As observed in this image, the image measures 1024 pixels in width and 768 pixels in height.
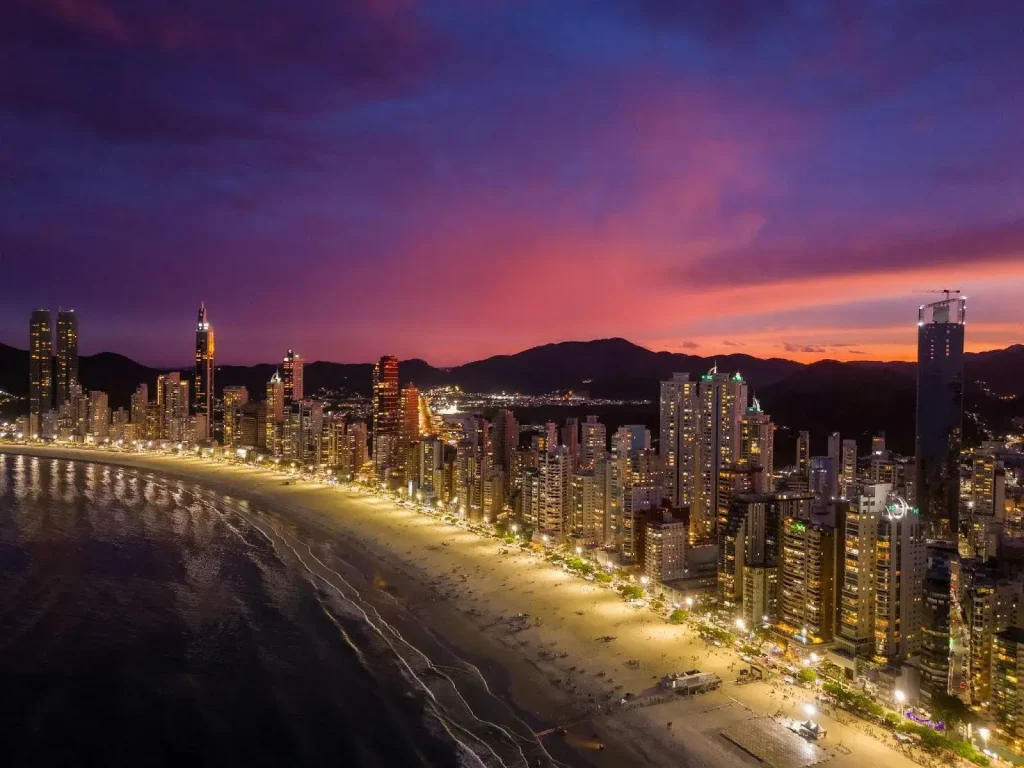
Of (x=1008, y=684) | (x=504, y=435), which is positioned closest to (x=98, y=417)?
(x=504, y=435)

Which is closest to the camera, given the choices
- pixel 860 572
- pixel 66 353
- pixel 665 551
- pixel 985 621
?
pixel 985 621

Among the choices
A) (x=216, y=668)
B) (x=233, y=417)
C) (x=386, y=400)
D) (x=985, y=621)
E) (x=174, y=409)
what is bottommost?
(x=216, y=668)

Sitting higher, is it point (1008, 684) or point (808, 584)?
point (808, 584)

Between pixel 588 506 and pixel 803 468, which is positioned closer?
pixel 588 506

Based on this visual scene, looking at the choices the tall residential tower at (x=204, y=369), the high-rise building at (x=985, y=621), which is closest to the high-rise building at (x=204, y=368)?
the tall residential tower at (x=204, y=369)

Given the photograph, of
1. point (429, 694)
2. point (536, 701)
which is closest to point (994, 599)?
point (536, 701)

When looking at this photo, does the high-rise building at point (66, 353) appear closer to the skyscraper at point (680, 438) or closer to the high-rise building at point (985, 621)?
the skyscraper at point (680, 438)

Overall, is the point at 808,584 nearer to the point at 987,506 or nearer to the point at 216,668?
the point at 216,668
